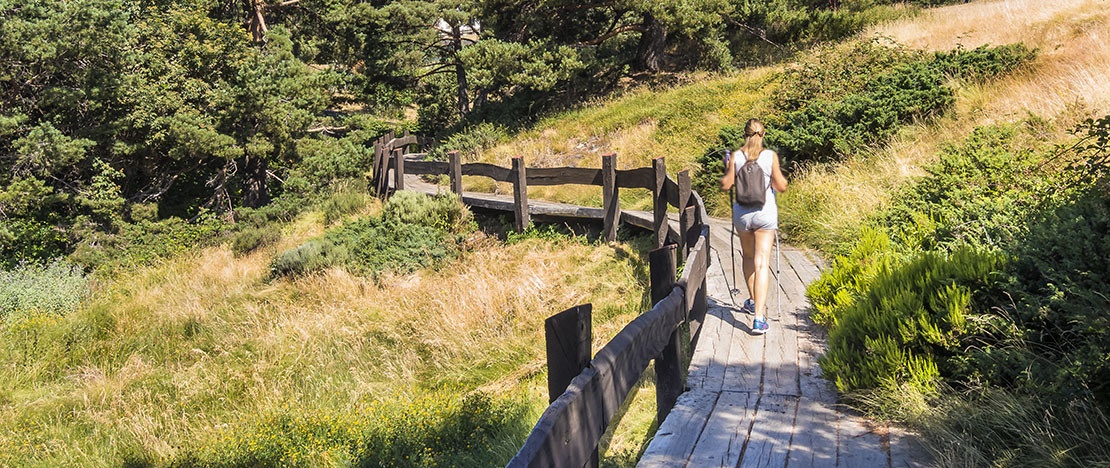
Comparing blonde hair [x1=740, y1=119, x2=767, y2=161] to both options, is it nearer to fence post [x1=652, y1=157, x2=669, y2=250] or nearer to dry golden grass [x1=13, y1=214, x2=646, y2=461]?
dry golden grass [x1=13, y1=214, x2=646, y2=461]

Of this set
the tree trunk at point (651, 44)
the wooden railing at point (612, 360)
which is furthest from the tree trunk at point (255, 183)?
the wooden railing at point (612, 360)

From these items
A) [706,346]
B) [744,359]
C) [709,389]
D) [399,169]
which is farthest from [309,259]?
[709,389]

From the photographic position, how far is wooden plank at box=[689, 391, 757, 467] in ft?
11.9

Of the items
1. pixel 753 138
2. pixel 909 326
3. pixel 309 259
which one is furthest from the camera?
pixel 309 259

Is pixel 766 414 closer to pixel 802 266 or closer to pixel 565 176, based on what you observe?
pixel 802 266

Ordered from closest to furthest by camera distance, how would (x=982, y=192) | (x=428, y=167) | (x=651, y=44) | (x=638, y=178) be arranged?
(x=982, y=192)
(x=638, y=178)
(x=428, y=167)
(x=651, y=44)

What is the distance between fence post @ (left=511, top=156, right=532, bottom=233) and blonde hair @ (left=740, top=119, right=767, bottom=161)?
6963mm

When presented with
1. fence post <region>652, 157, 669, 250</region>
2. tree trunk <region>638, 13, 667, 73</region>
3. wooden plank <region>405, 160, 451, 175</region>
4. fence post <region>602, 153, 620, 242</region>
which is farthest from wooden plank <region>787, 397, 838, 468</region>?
tree trunk <region>638, 13, 667, 73</region>

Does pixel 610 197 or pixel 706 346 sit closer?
pixel 706 346

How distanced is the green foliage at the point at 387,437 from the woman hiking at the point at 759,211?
2094mm

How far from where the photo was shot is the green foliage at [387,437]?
218 inches

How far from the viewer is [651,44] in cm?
2566

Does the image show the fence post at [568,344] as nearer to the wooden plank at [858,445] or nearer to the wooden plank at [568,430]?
the wooden plank at [568,430]

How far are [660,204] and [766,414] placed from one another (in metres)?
5.26
